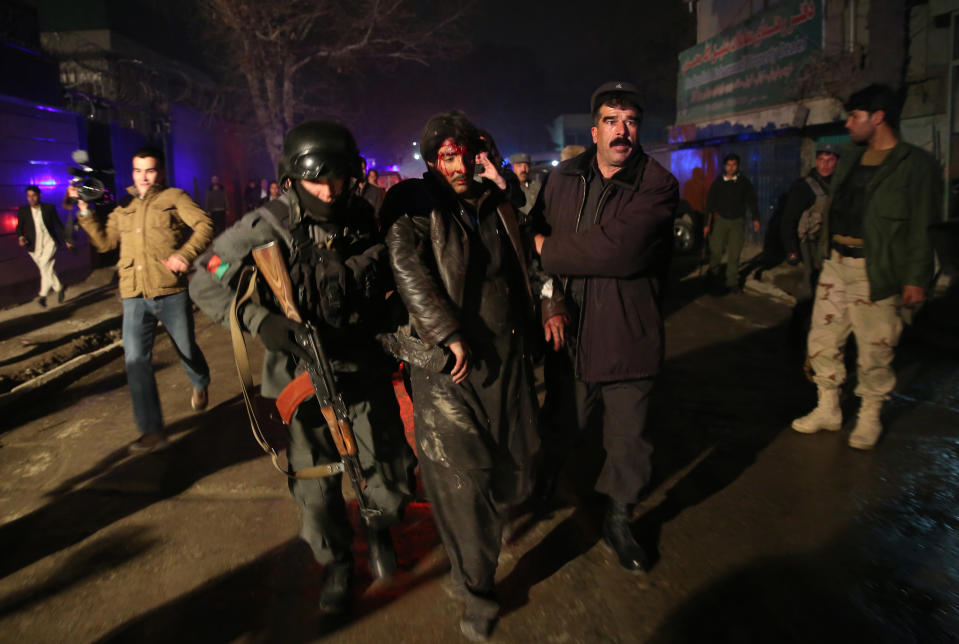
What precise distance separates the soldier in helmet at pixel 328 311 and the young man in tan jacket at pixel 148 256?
Answer: 191 centimetres

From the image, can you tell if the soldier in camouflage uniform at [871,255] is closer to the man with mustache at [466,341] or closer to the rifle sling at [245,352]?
the man with mustache at [466,341]

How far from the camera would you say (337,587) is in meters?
2.65

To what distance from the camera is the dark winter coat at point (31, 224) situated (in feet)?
34.5

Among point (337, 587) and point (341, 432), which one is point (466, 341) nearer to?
point (341, 432)

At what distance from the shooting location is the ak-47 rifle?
2.38 meters

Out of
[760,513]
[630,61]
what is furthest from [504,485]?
[630,61]

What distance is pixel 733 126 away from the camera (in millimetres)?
15578

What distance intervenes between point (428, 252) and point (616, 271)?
814 millimetres

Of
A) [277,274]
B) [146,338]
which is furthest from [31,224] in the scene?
[277,274]

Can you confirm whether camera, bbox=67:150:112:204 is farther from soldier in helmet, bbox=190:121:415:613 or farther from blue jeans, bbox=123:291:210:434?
soldier in helmet, bbox=190:121:415:613

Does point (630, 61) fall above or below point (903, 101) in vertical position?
above

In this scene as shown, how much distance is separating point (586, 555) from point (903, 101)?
9763 mm

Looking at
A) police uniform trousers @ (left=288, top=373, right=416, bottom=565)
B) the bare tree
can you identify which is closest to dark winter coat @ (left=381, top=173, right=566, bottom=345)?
police uniform trousers @ (left=288, top=373, right=416, bottom=565)

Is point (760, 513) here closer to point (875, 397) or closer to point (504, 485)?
point (875, 397)
